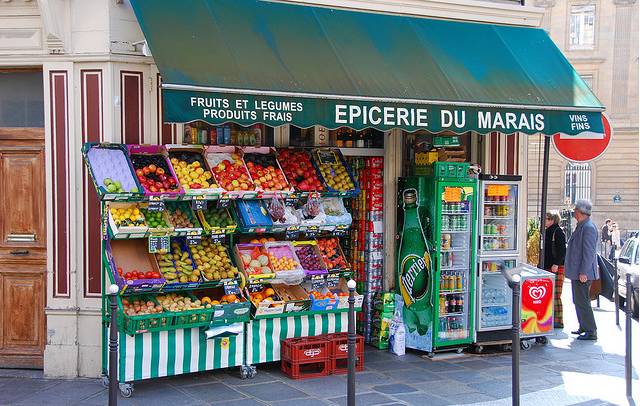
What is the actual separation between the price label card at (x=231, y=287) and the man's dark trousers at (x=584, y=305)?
211 inches

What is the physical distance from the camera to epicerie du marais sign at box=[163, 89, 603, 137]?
7.34 m

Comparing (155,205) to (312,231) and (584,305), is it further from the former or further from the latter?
(584,305)

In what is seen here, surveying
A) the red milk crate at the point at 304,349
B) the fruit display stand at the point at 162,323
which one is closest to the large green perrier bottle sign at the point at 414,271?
the red milk crate at the point at 304,349

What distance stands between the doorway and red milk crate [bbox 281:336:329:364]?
2.79 meters

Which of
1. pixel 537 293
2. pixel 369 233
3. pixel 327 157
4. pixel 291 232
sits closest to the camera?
pixel 291 232

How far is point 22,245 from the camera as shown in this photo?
8.48 metres

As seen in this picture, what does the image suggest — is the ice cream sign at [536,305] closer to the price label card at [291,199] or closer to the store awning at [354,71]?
the store awning at [354,71]

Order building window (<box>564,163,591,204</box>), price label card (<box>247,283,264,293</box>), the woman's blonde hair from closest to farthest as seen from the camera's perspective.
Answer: price label card (<box>247,283,264,293</box>), the woman's blonde hair, building window (<box>564,163,591,204</box>)

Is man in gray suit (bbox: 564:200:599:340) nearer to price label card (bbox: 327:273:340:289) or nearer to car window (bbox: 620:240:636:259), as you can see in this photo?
car window (bbox: 620:240:636:259)

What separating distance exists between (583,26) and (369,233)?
37.9m

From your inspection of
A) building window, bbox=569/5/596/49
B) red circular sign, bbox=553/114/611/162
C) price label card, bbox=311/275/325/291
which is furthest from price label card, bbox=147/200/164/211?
building window, bbox=569/5/596/49

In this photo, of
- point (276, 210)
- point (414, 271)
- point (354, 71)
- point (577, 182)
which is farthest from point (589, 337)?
point (577, 182)

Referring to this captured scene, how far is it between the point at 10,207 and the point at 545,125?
6.46m

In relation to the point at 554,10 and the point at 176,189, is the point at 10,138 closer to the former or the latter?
the point at 176,189
